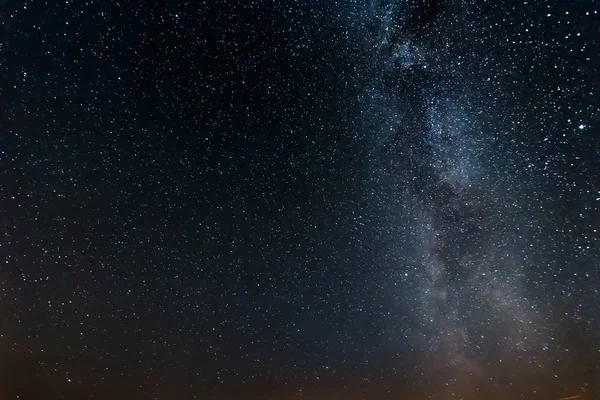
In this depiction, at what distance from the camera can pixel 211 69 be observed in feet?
4.59

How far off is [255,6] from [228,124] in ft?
1.54

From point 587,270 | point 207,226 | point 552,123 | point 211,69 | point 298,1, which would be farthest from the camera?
point 587,270

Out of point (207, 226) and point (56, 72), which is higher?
point (56, 72)

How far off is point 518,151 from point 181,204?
1.58 metres

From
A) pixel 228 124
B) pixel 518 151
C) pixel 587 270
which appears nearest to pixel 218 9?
pixel 228 124

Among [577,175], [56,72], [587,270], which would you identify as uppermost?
[56,72]

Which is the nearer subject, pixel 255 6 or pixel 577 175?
pixel 255 6

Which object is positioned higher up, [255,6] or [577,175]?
[255,6]

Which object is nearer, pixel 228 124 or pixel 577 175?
pixel 228 124

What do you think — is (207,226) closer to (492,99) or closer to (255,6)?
(255,6)

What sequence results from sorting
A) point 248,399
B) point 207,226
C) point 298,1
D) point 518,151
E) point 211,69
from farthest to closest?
point 248,399
point 207,226
point 518,151
point 211,69
point 298,1

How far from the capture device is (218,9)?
50.5 inches

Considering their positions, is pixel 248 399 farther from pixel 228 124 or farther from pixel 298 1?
pixel 298 1

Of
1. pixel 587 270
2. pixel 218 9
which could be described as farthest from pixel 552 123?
pixel 218 9
